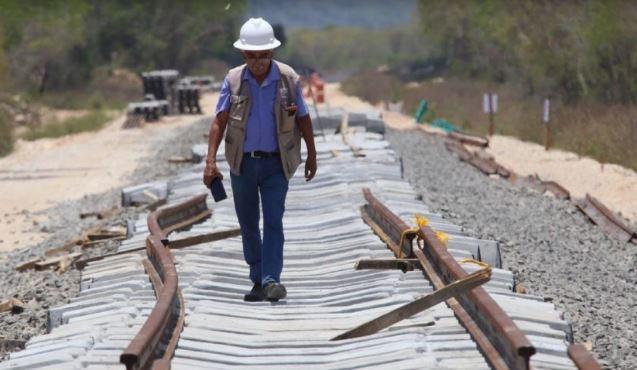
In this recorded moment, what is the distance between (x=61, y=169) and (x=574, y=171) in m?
13.1

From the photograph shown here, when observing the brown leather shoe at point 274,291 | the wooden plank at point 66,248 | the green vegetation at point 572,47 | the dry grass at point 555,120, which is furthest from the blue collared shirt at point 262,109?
the green vegetation at point 572,47

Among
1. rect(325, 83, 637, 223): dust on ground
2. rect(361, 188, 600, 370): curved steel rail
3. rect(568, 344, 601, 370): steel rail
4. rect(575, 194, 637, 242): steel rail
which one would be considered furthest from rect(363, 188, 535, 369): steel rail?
rect(325, 83, 637, 223): dust on ground

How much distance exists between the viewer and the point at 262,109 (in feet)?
25.7

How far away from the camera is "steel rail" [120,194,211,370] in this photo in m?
5.68

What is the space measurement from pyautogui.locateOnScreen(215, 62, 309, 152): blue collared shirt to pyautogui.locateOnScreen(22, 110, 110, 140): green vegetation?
33.5 m

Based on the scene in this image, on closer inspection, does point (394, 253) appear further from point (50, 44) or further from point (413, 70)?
point (413, 70)

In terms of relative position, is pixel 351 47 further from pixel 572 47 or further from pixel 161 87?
pixel 572 47

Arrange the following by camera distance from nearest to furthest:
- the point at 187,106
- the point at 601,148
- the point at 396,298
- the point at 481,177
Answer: the point at 396,298 < the point at 481,177 < the point at 601,148 < the point at 187,106

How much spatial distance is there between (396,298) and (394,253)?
164 centimetres

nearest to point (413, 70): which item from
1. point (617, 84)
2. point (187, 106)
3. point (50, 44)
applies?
point (50, 44)

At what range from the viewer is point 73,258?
39.7 feet

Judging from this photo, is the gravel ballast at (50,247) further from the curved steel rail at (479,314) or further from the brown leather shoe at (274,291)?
the curved steel rail at (479,314)

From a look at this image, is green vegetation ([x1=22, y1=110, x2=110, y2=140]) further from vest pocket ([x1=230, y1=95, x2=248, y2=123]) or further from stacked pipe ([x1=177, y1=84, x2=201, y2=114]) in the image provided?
vest pocket ([x1=230, y1=95, x2=248, y2=123])

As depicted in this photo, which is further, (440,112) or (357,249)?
(440,112)
